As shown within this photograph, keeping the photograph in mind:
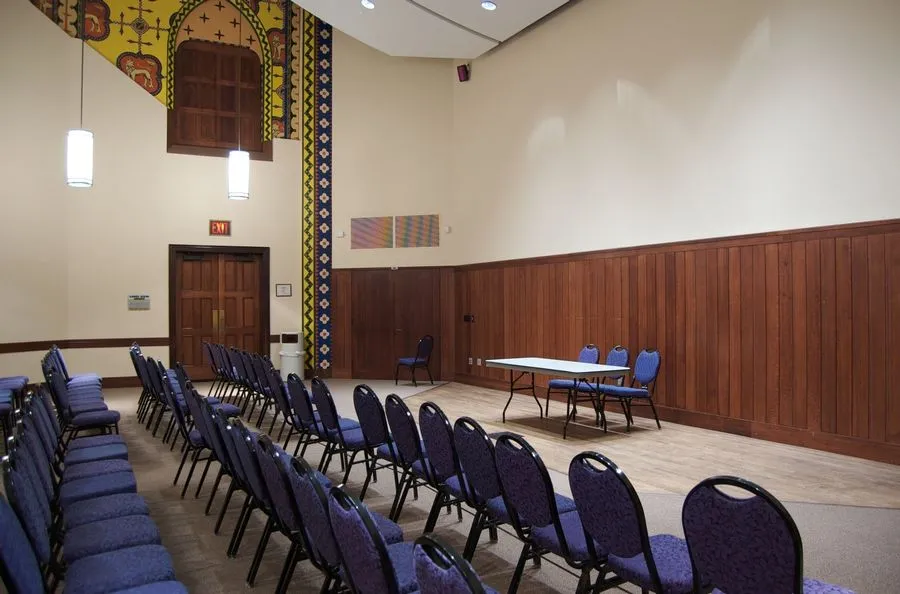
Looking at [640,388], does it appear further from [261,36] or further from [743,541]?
[261,36]

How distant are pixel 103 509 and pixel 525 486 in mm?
1849

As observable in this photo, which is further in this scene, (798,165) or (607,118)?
(607,118)

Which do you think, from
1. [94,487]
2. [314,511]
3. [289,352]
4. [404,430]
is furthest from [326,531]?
[289,352]

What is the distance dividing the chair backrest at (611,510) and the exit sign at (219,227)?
951cm

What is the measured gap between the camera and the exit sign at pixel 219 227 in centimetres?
1060

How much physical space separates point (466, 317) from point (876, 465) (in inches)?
266

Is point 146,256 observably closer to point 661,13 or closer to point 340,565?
point 661,13

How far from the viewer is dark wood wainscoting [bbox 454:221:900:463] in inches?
213

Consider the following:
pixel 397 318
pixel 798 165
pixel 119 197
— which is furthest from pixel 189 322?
pixel 798 165

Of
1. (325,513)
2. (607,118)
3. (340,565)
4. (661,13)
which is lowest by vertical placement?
(340,565)

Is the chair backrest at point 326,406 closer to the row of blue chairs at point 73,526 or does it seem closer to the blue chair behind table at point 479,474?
the row of blue chairs at point 73,526

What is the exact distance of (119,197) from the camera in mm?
9977

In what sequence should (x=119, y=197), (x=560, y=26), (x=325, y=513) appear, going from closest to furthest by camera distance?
(x=325, y=513) → (x=560, y=26) → (x=119, y=197)

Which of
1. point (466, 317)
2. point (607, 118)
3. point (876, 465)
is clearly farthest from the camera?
point (466, 317)
